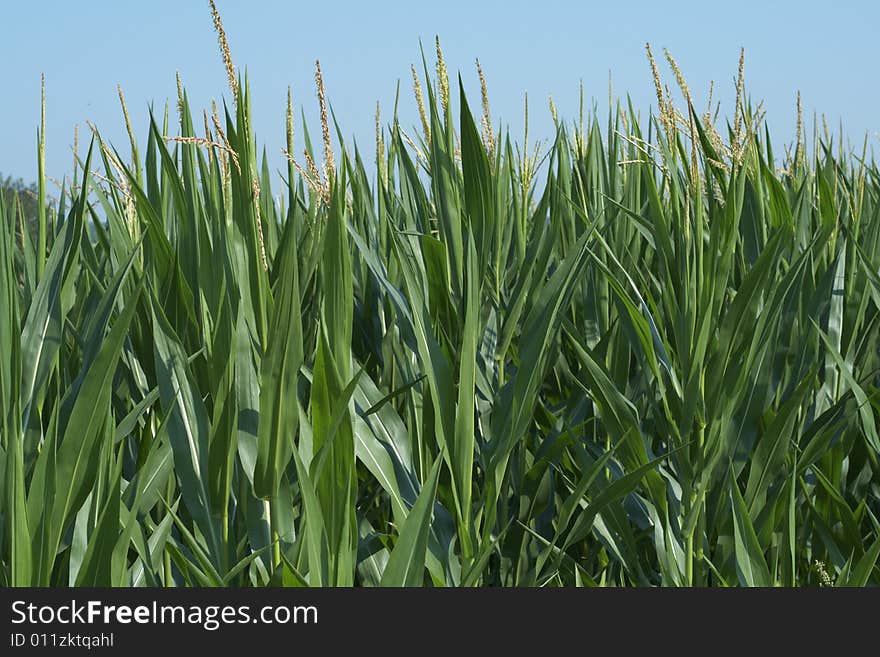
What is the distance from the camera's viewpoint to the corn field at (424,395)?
109cm

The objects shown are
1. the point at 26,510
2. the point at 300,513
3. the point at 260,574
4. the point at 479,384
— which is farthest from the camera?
the point at 479,384

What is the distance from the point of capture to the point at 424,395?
1307 millimetres

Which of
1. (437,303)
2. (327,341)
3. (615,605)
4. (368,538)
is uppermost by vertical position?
(437,303)

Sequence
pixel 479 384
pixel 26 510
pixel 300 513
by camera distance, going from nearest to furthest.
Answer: pixel 26 510 < pixel 300 513 < pixel 479 384

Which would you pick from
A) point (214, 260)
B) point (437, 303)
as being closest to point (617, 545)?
point (437, 303)

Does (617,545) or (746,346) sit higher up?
(746,346)

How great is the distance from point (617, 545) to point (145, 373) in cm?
78

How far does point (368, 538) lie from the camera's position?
4.29ft

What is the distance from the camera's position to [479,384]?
4.64ft

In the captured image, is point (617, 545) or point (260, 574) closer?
point (260, 574)

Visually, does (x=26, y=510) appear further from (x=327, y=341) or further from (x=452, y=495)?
(x=452, y=495)

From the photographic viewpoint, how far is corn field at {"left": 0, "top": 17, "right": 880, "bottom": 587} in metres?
1.09

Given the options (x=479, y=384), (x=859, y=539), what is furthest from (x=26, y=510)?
(x=859, y=539)

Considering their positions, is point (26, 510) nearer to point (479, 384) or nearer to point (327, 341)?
point (327, 341)
